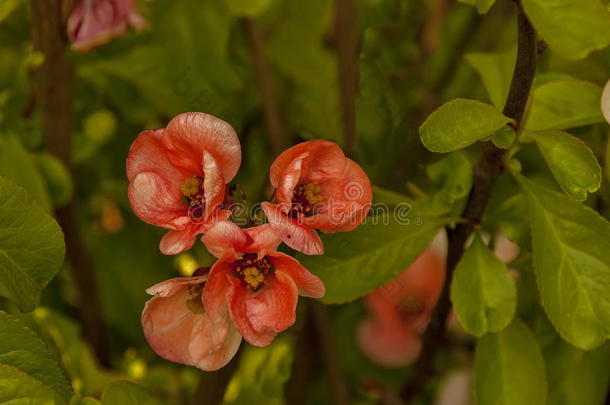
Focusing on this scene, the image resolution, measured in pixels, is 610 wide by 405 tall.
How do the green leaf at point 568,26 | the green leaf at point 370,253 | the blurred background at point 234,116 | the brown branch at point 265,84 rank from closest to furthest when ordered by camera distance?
1. the green leaf at point 568,26
2. the green leaf at point 370,253
3. the blurred background at point 234,116
4. the brown branch at point 265,84

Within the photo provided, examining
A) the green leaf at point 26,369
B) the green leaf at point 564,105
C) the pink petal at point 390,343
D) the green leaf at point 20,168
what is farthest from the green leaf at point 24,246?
the pink petal at point 390,343

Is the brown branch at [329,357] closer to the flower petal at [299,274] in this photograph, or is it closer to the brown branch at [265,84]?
the brown branch at [265,84]

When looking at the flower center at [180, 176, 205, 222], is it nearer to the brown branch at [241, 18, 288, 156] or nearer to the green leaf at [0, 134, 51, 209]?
the green leaf at [0, 134, 51, 209]

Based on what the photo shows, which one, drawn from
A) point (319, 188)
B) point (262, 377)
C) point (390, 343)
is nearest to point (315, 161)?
point (319, 188)

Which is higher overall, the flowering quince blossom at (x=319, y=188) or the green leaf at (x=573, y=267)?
the flowering quince blossom at (x=319, y=188)

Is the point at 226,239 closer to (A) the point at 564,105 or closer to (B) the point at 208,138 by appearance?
(B) the point at 208,138

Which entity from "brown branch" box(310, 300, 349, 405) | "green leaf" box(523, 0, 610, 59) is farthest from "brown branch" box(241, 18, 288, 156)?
"green leaf" box(523, 0, 610, 59)
